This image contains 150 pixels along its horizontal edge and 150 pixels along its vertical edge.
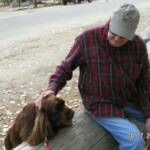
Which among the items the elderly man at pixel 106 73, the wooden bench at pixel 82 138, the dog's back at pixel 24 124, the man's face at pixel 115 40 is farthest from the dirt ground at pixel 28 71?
the man's face at pixel 115 40

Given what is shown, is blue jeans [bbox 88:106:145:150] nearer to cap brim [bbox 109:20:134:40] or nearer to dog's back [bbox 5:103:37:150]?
dog's back [bbox 5:103:37:150]

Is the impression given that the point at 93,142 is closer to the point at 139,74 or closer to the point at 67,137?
the point at 67,137

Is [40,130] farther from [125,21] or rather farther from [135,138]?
[125,21]

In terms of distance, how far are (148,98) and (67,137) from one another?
84 cm

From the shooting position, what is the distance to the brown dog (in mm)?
3197

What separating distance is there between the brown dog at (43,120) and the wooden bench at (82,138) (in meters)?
0.05

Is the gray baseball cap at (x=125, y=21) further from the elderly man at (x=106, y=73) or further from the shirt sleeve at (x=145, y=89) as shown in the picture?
the shirt sleeve at (x=145, y=89)

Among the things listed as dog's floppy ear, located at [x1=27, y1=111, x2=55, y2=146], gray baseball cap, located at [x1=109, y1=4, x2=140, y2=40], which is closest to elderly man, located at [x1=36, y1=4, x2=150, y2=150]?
gray baseball cap, located at [x1=109, y1=4, x2=140, y2=40]

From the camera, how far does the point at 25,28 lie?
15367 millimetres

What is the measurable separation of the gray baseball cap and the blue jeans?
684 mm

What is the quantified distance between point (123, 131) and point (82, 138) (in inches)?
12.9

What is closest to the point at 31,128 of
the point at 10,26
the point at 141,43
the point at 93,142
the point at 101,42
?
the point at 93,142

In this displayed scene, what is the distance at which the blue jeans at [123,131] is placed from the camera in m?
3.46

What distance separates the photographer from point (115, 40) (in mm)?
3475
